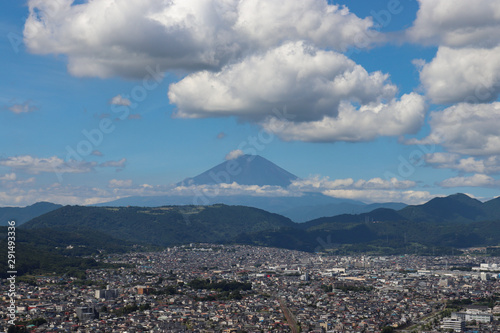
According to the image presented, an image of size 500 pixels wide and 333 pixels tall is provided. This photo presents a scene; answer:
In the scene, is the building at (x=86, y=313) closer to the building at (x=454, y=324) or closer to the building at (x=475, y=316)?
the building at (x=454, y=324)

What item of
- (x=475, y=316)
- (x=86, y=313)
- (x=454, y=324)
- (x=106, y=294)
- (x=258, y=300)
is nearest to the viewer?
(x=454, y=324)

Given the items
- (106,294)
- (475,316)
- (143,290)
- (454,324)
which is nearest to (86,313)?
(106,294)

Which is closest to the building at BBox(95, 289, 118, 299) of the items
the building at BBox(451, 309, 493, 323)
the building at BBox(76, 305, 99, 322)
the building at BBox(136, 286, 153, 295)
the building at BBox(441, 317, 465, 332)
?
the building at BBox(136, 286, 153, 295)

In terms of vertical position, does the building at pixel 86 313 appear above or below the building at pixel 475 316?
above

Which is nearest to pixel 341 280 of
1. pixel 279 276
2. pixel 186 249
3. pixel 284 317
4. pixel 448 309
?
pixel 279 276

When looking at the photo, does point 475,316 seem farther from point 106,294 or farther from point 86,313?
point 106,294

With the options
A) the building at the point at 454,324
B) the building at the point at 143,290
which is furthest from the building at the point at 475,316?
the building at the point at 143,290

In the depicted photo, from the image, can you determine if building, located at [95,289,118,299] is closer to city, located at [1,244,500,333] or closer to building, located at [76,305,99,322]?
city, located at [1,244,500,333]

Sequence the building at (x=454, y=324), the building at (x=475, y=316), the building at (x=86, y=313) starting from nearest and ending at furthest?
1. the building at (x=454, y=324)
2. the building at (x=86, y=313)
3. the building at (x=475, y=316)
